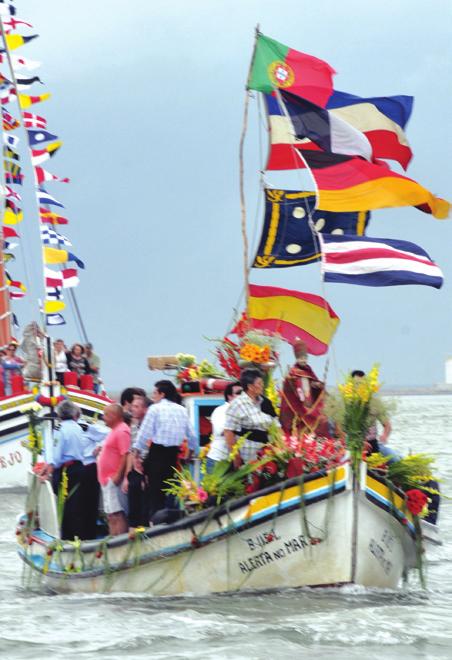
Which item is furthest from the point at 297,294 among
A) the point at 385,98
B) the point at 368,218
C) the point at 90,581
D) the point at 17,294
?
the point at 17,294

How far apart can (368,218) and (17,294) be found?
1170 inches

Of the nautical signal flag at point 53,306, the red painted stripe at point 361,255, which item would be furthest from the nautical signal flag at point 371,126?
the nautical signal flag at point 53,306

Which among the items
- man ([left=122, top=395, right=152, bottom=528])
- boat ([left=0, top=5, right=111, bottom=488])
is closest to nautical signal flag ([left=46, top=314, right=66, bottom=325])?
boat ([left=0, top=5, right=111, bottom=488])

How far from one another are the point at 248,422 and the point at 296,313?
3.22 meters

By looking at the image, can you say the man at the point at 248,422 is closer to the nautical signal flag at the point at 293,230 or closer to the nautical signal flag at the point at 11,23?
the nautical signal flag at the point at 293,230

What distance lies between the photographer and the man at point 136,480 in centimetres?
1410

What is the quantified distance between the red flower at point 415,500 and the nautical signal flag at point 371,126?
5.44 metres

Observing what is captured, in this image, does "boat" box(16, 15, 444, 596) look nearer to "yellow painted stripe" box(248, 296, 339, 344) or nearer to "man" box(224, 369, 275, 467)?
"man" box(224, 369, 275, 467)

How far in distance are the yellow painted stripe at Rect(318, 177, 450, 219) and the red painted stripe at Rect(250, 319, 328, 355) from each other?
1398 millimetres

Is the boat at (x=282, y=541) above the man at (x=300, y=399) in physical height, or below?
below

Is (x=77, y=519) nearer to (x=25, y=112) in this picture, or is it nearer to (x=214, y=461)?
(x=214, y=461)

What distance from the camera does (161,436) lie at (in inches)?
545

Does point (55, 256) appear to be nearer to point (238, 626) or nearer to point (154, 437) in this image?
point (154, 437)

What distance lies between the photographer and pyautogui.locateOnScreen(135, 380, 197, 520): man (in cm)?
1383
